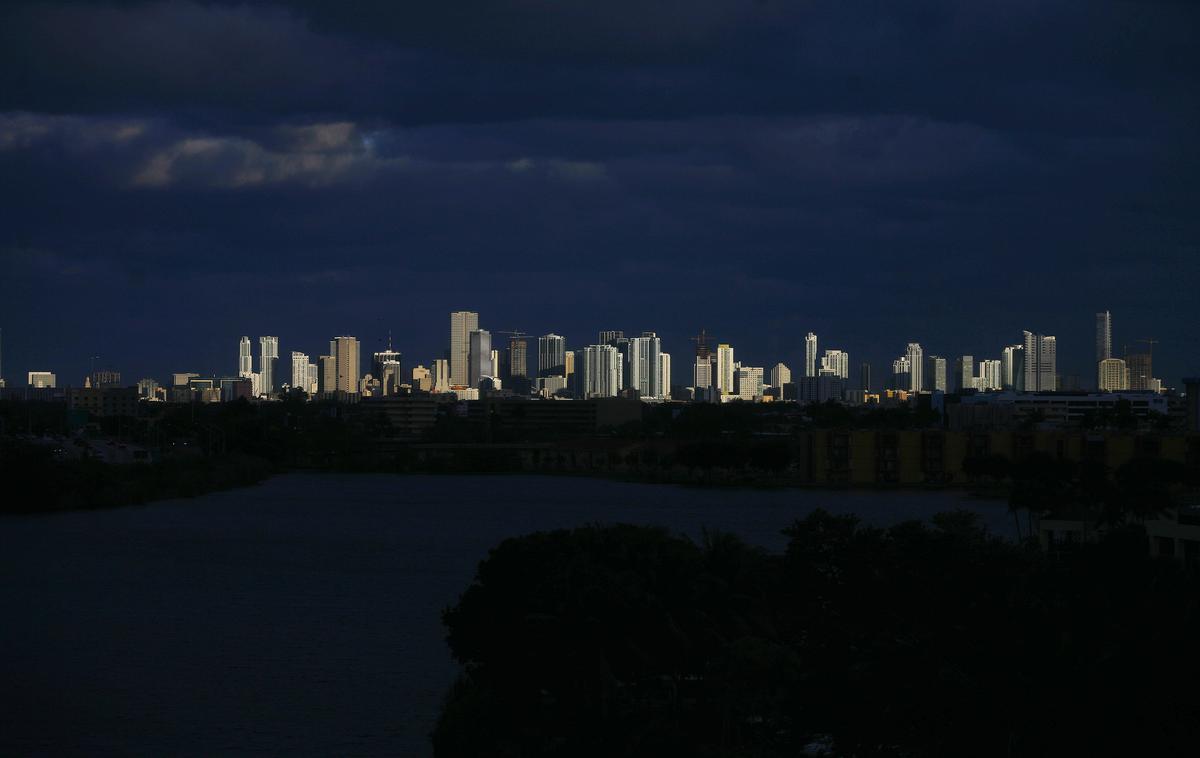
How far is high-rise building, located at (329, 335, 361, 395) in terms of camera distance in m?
A: 189

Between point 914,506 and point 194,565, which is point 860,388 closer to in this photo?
point 914,506

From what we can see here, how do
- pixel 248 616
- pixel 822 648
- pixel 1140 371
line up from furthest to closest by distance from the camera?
1. pixel 1140 371
2. pixel 248 616
3. pixel 822 648

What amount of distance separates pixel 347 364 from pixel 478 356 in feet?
60.9

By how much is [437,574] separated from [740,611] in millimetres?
13254

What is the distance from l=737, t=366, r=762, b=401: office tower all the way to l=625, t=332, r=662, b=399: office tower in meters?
13.1

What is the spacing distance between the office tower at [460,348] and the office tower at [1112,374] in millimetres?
71592

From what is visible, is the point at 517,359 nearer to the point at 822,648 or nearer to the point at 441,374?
the point at 441,374

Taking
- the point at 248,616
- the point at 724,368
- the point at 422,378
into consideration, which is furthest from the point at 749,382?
the point at 248,616

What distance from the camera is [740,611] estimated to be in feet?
32.6

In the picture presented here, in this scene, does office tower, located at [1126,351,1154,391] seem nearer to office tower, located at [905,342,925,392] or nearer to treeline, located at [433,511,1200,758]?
office tower, located at [905,342,925,392]

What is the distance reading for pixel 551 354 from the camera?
18600cm

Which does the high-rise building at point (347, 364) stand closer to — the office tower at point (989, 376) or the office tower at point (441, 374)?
the office tower at point (441, 374)

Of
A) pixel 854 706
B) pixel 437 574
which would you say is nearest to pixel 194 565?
pixel 437 574

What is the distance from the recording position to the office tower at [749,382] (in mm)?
182625
